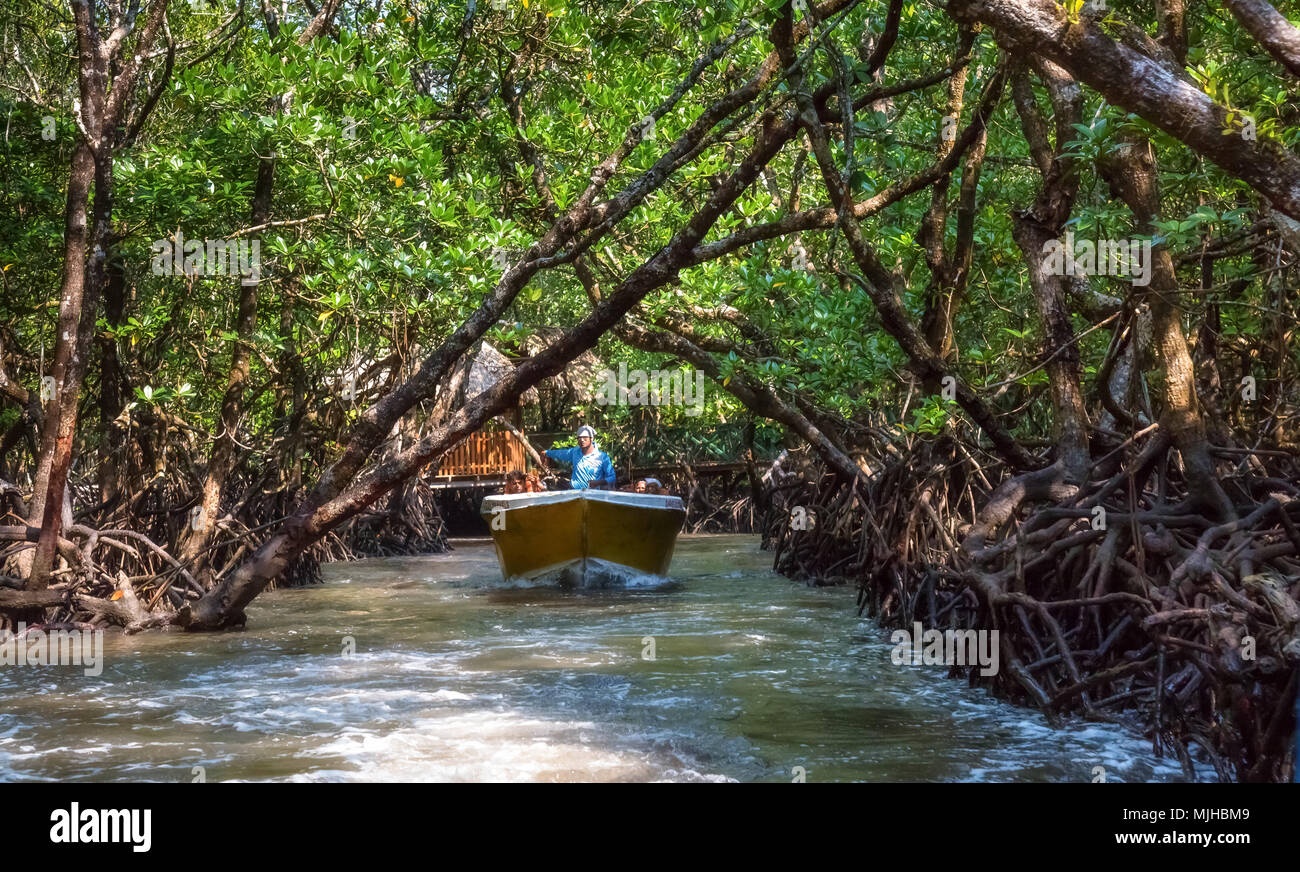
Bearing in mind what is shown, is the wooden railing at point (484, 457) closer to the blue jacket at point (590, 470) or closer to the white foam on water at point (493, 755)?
the blue jacket at point (590, 470)

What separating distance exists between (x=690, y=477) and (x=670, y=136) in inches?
538

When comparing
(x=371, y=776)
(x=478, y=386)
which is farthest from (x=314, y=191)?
(x=478, y=386)

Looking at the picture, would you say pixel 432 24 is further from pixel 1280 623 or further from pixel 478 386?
pixel 478 386

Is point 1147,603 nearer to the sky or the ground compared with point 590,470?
nearer to the ground

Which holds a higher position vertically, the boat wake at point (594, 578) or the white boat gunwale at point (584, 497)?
the white boat gunwale at point (584, 497)

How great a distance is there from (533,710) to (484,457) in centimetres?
1676

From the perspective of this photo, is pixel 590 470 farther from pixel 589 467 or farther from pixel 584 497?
pixel 584 497

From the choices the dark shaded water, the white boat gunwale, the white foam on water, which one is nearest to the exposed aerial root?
the dark shaded water

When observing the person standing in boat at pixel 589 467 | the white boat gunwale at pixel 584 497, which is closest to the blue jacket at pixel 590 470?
the person standing in boat at pixel 589 467

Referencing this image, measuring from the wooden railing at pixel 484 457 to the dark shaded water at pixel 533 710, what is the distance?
11.9 metres

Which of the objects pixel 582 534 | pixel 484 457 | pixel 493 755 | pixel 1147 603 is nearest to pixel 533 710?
pixel 493 755

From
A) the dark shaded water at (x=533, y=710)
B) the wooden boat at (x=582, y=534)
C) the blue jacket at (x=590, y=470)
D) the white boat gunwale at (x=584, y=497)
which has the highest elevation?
the blue jacket at (x=590, y=470)

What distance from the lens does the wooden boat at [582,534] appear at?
13234mm

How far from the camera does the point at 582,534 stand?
527 inches
